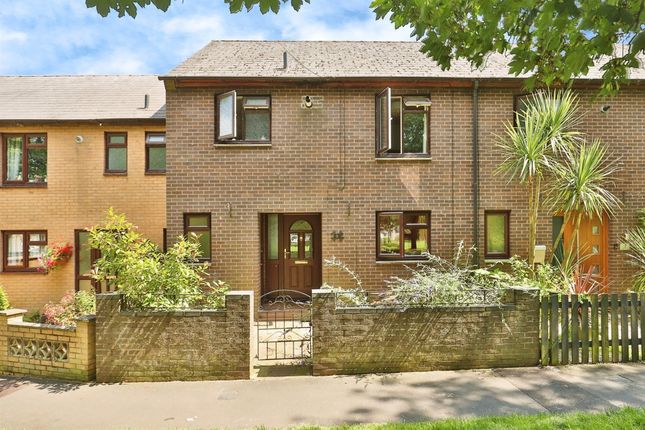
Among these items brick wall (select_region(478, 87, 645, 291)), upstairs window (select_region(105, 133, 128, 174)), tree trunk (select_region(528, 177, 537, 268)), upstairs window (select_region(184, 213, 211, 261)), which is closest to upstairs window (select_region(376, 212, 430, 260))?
brick wall (select_region(478, 87, 645, 291))

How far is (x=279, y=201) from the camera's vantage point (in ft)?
28.1

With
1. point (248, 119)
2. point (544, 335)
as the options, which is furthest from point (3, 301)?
point (544, 335)

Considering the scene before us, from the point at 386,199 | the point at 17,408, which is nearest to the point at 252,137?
the point at 386,199

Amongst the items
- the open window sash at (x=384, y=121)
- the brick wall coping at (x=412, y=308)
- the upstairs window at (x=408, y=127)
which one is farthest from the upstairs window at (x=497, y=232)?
the brick wall coping at (x=412, y=308)

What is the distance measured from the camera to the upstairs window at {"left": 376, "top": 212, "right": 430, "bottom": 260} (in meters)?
8.69

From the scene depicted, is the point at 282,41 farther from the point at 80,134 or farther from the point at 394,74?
the point at 80,134

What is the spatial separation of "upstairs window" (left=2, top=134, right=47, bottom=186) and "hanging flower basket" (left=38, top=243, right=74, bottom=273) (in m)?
1.92

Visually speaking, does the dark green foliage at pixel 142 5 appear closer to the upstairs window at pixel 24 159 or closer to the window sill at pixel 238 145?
the window sill at pixel 238 145

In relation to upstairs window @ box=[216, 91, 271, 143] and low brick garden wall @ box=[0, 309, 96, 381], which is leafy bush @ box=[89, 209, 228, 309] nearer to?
low brick garden wall @ box=[0, 309, 96, 381]

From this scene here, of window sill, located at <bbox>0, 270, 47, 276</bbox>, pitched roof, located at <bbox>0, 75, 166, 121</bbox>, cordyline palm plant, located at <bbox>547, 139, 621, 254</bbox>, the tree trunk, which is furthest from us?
pitched roof, located at <bbox>0, 75, 166, 121</bbox>

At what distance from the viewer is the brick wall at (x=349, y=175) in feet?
27.9

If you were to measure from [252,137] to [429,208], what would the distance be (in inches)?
179

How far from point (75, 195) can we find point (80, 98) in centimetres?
337

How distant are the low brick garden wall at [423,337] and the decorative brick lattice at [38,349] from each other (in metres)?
3.72
